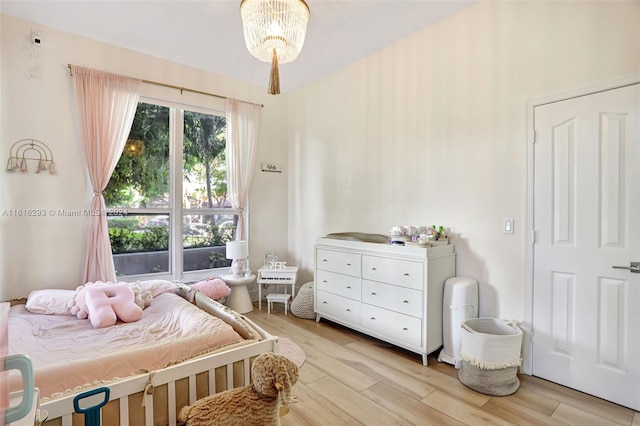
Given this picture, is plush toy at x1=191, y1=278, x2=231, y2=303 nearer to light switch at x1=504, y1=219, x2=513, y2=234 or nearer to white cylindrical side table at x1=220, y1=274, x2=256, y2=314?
white cylindrical side table at x1=220, y1=274, x2=256, y2=314

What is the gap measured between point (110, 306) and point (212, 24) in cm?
254

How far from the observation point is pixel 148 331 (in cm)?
216

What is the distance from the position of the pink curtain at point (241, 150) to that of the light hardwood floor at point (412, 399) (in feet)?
7.07

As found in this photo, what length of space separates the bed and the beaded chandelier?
1515mm

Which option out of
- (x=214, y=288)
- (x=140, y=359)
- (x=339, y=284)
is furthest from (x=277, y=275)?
(x=140, y=359)

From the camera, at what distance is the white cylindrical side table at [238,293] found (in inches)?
144

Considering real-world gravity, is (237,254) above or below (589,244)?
below

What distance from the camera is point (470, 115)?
8.57 feet

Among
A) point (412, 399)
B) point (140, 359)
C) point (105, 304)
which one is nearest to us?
point (140, 359)

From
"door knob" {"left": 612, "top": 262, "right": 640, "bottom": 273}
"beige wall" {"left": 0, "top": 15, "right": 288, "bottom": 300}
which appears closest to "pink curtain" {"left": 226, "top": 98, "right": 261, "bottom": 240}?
"beige wall" {"left": 0, "top": 15, "right": 288, "bottom": 300}

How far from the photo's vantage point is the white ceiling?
2.54 meters

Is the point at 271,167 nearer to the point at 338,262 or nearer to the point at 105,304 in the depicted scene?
the point at 338,262

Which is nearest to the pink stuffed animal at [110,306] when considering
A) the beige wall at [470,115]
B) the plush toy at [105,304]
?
the plush toy at [105,304]

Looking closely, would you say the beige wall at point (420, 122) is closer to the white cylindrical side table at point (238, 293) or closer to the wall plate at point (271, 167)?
the wall plate at point (271, 167)
